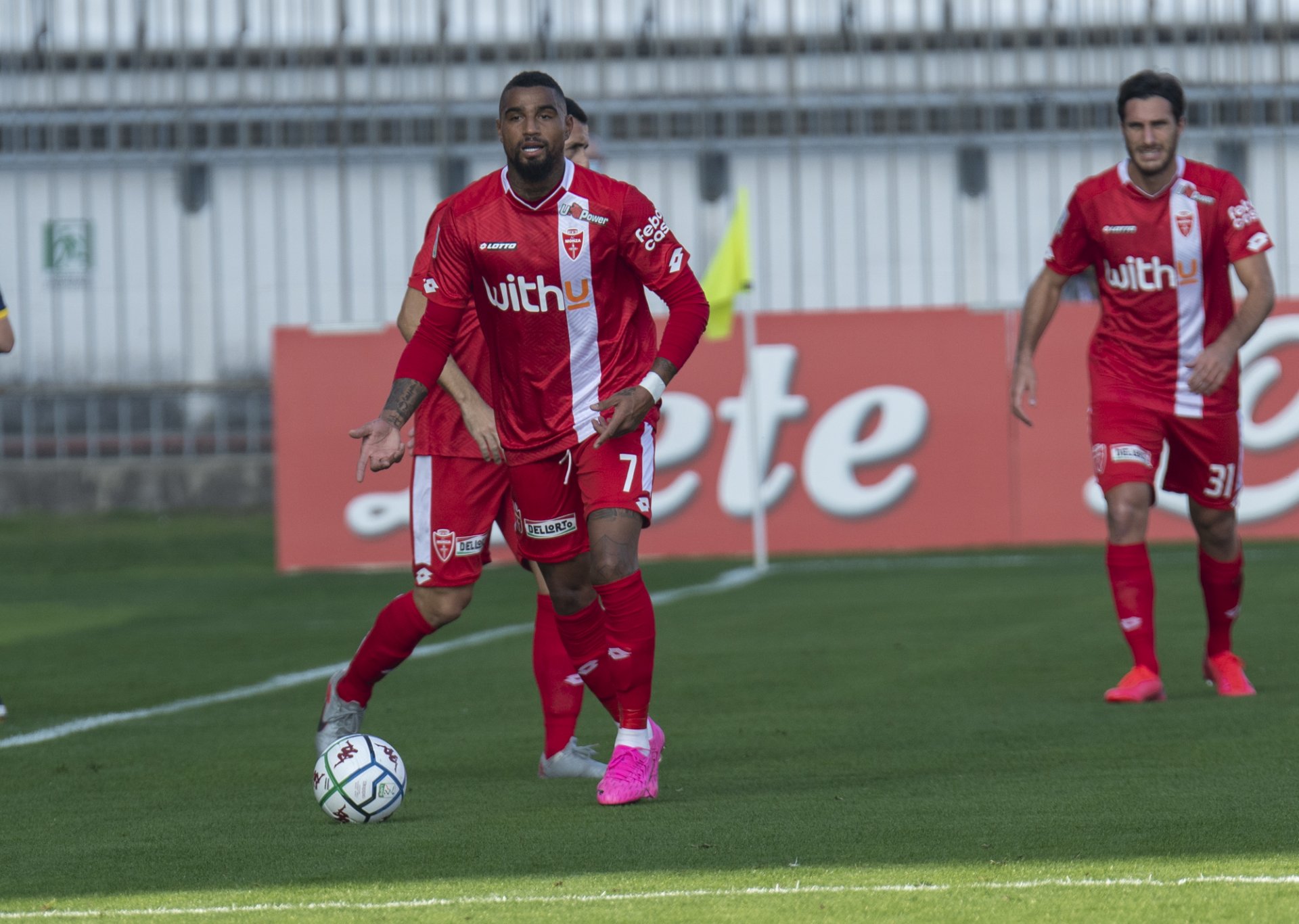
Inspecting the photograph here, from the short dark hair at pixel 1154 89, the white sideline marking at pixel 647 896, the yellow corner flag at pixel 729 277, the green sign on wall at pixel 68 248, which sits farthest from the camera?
the green sign on wall at pixel 68 248

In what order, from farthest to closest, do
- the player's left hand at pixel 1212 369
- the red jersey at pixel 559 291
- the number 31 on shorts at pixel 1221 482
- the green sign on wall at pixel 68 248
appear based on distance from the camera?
the green sign on wall at pixel 68 248
the number 31 on shorts at pixel 1221 482
the player's left hand at pixel 1212 369
the red jersey at pixel 559 291

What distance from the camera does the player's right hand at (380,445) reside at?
14.7 feet

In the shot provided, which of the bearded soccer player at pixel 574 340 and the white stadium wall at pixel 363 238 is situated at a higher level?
the white stadium wall at pixel 363 238

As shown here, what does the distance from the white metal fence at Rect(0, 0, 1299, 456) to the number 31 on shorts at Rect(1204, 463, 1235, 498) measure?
13.3 meters

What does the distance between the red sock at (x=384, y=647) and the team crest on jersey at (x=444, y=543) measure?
5.6 inches

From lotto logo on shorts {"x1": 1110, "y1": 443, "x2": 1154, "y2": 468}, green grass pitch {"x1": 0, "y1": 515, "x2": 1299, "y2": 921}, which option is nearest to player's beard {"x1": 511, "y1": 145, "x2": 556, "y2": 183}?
green grass pitch {"x1": 0, "y1": 515, "x2": 1299, "y2": 921}

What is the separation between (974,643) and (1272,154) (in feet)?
41.6

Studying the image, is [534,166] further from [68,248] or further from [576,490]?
[68,248]

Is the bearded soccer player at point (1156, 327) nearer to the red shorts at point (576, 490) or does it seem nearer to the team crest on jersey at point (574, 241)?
the red shorts at point (576, 490)

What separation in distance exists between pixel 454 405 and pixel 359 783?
4.27ft

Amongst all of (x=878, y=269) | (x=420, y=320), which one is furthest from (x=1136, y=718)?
(x=878, y=269)

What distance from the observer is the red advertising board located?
14500 mm

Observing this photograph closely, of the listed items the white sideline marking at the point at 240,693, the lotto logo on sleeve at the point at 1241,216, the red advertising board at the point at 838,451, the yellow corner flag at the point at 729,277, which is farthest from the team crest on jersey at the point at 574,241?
the red advertising board at the point at 838,451

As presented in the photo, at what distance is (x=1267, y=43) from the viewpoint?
65.4ft
